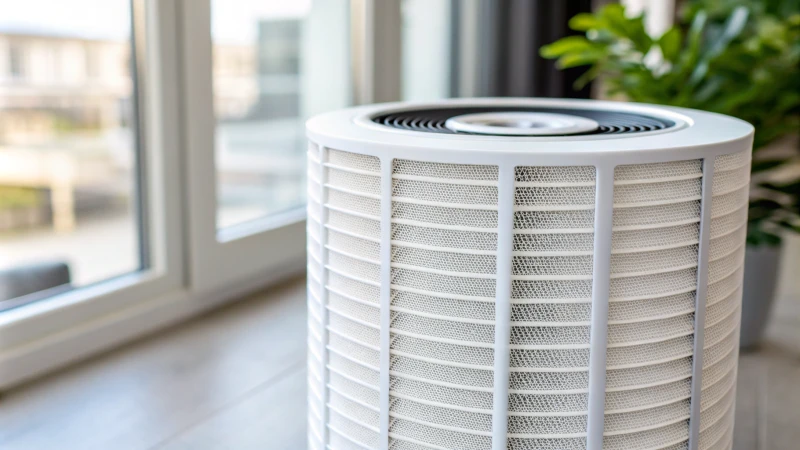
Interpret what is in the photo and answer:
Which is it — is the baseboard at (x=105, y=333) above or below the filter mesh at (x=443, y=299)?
below

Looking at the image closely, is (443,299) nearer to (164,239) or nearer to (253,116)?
(164,239)

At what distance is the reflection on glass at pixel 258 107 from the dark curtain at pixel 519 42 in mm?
777

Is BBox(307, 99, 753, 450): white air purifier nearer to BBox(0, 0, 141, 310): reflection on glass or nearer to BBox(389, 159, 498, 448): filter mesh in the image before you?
BBox(389, 159, 498, 448): filter mesh

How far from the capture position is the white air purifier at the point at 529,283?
600 mm

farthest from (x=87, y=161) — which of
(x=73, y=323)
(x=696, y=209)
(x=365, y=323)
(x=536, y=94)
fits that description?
(x=536, y=94)

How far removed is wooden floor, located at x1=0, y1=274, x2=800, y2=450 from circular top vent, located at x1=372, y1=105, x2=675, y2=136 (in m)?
0.45

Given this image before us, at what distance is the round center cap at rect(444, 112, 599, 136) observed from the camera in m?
0.75

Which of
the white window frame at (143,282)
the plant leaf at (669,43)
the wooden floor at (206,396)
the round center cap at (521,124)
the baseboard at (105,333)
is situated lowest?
the wooden floor at (206,396)

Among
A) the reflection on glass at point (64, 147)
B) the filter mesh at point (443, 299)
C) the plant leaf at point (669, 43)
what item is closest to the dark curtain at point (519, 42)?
the plant leaf at point (669, 43)

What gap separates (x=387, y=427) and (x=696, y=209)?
0.33 m

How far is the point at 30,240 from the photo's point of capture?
1.20 meters

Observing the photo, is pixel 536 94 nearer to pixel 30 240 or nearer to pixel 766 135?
pixel 766 135

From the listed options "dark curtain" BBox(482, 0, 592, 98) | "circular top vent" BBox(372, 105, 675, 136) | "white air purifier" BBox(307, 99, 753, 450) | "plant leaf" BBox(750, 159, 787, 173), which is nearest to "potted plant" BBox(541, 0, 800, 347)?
"plant leaf" BBox(750, 159, 787, 173)

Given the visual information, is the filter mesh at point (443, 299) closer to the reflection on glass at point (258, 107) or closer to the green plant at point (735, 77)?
the green plant at point (735, 77)
